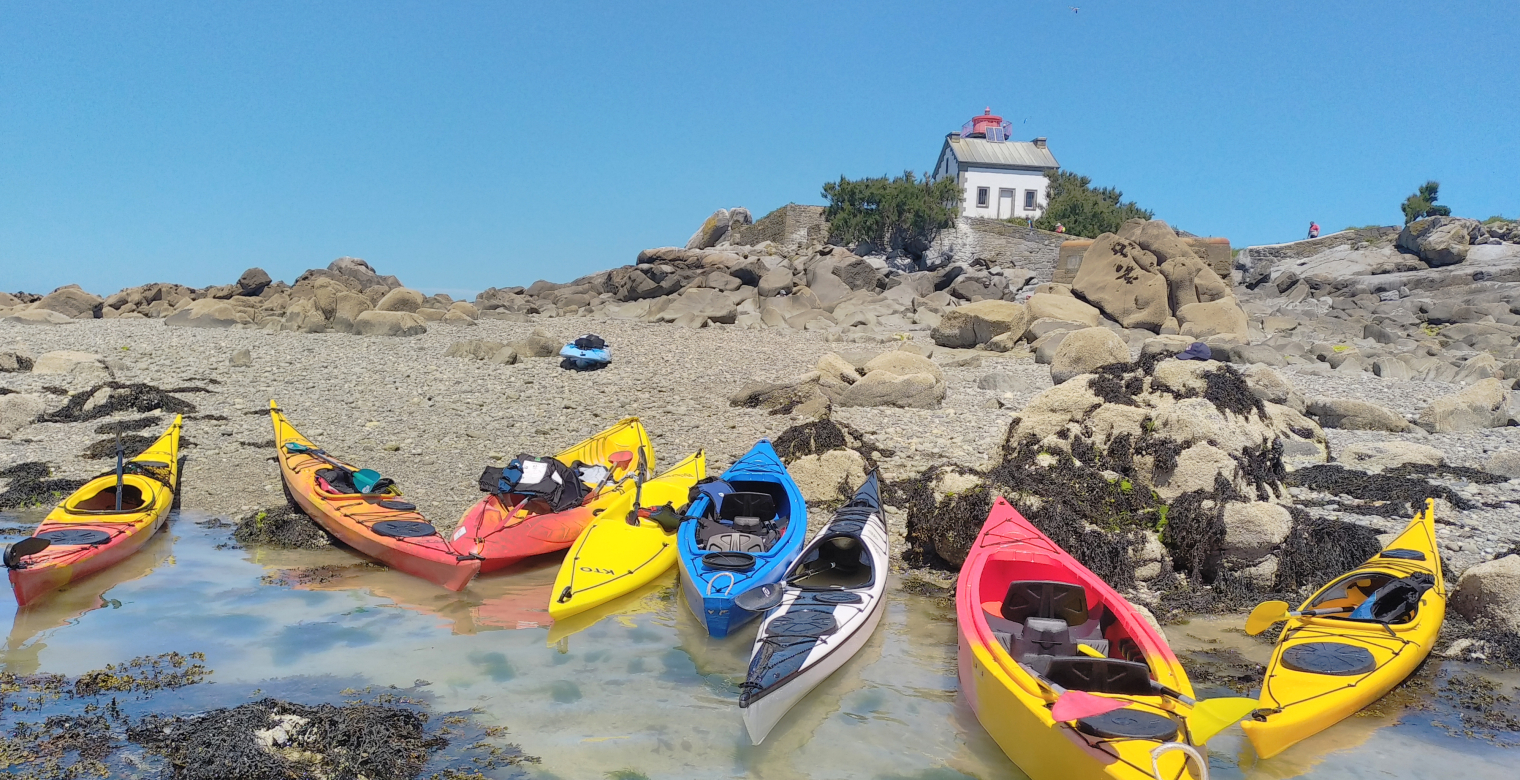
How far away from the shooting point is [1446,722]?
21.1ft

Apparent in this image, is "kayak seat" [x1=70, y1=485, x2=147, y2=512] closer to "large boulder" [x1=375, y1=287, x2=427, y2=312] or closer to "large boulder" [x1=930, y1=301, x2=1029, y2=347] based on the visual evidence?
"large boulder" [x1=930, y1=301, x2=1029, y2=347]

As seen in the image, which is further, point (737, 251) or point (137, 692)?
point (737, 251)

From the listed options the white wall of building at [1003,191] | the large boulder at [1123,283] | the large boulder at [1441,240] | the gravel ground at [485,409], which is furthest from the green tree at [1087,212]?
the gravel ground at [485,409]

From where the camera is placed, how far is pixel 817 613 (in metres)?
7.37

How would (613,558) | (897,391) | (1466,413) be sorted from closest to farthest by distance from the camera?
(613,558) < (1466,413) < (897,391)

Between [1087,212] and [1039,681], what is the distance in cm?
4768

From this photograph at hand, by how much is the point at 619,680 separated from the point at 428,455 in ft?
24.1

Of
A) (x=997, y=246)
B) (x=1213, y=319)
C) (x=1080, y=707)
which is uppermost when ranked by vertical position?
(x=997, y=246)

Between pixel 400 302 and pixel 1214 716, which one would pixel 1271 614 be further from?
pixel 400 302

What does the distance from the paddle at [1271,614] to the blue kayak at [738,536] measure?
3846 mm

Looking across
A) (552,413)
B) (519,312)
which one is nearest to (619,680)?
(552,413)

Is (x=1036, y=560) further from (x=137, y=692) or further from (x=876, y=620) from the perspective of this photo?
(x=137, y=692)

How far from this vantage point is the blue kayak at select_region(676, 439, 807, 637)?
7.98 metres

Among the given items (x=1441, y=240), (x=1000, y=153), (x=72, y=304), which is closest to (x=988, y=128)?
(x=1000, y=153)
